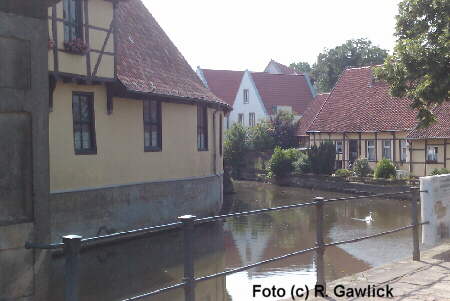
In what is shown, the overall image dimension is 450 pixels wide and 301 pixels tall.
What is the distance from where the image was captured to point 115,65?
15859 millimetres

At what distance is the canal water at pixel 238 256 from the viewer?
34.9ft

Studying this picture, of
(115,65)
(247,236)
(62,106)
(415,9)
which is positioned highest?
(415,9)

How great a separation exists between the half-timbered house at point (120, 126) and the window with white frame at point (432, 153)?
13765mm

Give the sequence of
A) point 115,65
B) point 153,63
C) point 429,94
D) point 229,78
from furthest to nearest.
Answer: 1. point 229,78
2. point 153,63
3. point 115,65
4. point 429,94

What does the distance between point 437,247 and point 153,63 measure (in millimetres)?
12492

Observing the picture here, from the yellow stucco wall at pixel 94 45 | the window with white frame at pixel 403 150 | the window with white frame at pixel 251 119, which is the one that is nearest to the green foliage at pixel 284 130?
the window with white frame at pixel 251 119

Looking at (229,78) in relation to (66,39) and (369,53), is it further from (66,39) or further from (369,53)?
(66,39)

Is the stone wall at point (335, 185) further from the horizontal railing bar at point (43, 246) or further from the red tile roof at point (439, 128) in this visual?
the horizontal railing bar at point (43, 246)

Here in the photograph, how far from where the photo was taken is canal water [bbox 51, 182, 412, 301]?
1064 cm

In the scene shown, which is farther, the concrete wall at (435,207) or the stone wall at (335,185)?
the stone wall at (335,185)

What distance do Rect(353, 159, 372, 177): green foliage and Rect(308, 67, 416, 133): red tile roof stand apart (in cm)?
270

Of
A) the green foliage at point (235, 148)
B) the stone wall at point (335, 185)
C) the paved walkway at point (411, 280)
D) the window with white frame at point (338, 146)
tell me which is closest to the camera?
the paved walkway at point (411, 280)

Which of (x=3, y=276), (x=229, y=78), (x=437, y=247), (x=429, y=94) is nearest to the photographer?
(x=3, y=276)

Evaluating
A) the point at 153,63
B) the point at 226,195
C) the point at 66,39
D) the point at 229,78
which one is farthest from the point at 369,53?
the point at 66,39
